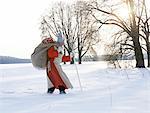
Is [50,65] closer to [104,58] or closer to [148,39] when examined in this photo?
[104,58]

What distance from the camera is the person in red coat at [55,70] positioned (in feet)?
35.4

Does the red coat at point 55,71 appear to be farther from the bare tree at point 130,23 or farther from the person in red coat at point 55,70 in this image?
the bare tree at point 130,23

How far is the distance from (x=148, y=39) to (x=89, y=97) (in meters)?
24.9

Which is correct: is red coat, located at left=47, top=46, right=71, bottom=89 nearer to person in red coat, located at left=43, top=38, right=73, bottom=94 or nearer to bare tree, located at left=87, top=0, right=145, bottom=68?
person in red coat, located at left=43, top=38, right=73, bottom=94

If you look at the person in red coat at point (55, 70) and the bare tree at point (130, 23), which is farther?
the bare tree at point (130, 23)

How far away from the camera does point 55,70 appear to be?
10914 mm

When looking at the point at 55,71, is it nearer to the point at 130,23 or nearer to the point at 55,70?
the point at 55,70

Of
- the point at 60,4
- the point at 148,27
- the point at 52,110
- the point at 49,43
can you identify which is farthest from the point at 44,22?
the point at 52,110

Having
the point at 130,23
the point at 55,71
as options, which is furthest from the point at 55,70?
the point at 130,23

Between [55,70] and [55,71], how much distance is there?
3 cm

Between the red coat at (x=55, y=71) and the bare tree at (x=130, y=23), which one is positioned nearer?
the red coat at (x=55, y=71)

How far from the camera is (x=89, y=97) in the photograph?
9.39m

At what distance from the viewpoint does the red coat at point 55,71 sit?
10781mm

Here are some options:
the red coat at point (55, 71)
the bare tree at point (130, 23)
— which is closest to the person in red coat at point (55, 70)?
the red coat at point (55, 71)
